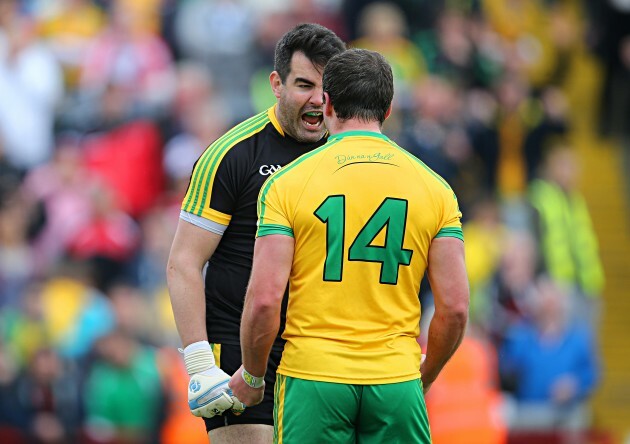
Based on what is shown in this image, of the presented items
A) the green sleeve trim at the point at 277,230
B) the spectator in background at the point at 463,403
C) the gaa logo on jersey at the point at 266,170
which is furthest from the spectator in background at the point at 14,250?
the green sleeve trim at the point at 277,230

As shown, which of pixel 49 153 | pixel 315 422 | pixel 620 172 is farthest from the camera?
pixel 620 172

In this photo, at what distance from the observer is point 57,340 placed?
11719 mm

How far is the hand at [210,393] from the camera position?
555 cm

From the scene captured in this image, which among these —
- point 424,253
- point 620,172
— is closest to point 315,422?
point 424,253

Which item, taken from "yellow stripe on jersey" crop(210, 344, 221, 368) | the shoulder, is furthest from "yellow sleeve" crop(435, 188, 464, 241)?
"yellow stripe on jersey" crop(210, 344, 221, 368)

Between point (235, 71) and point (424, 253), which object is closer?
point (424, 253)

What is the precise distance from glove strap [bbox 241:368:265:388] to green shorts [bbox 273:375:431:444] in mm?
192

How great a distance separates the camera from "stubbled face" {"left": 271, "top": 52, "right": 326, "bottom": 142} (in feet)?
18.7

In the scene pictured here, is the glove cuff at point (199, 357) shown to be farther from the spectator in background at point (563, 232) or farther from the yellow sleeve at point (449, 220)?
the spectator in background at point (563, 232)

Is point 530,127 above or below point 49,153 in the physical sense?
above

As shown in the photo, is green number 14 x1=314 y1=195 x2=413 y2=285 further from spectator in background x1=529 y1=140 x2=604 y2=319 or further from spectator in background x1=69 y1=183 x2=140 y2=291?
spectator in background x1=529 y1=140 x2=604 y2=319

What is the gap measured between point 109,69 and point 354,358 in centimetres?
947

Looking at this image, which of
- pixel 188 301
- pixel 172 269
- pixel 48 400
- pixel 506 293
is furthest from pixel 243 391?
pixel 506 293

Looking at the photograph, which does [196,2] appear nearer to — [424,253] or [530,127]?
[530,127]
